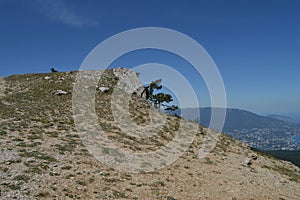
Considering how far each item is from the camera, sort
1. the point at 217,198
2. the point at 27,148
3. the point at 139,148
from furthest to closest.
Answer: the point at 139,148, the point at 27,148, the point at 217,198

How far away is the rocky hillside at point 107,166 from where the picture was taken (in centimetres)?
1672

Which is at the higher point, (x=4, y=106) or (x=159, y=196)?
(x=4, y=106)

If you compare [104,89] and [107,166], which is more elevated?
[104,89]

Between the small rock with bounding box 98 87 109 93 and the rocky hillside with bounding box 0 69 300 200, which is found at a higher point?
the small rock with bounding box 98 87 109 93

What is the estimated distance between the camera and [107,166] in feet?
70.3

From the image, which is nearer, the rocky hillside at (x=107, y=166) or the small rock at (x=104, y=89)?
the rocky hillside at (x=107, y=166)

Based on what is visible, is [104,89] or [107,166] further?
[104,89]

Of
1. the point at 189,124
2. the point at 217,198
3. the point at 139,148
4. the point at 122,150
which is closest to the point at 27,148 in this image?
the point at 122,150

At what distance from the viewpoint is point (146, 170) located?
22.5 m

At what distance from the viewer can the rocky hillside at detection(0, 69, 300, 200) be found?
54.9 feet

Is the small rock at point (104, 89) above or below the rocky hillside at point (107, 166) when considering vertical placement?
above

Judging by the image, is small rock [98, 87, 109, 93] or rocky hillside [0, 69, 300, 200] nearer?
rocky hillside [0, 69, 300, 200]

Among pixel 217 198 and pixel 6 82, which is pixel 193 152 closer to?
pixel 217 198

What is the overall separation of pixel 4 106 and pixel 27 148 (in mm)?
18039
